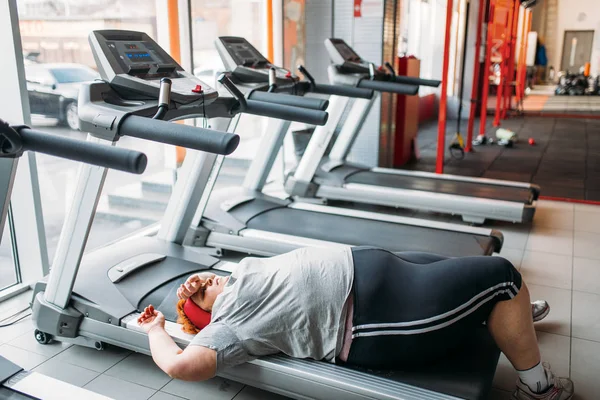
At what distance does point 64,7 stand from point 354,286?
290 cm

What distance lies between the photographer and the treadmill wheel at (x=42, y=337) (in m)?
2.63

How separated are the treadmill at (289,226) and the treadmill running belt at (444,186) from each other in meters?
0.79

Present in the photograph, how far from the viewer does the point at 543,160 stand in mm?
6742

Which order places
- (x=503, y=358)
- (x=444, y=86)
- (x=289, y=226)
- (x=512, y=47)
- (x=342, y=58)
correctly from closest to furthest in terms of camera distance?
1. (x=503, y=358)
2. (x=289, y=226)
3. (x=342, y=58)
4. (x=444, y=86)
5. (x=512, y=47)

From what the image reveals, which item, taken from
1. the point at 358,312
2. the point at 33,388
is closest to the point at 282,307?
the point at 358,312

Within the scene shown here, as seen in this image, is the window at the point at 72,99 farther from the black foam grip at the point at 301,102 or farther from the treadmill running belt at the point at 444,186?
the treadmill running belt at the point at 444,186

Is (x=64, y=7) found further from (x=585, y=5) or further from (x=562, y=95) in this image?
(x=585, y=5)

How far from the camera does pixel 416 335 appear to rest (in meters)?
1.89

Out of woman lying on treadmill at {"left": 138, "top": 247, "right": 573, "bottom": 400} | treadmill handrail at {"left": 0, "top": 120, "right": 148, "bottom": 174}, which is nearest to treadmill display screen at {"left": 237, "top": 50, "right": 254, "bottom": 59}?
woman lying on treadmill at {"left": 138, "top": 247, "right": 573, "bottom": 400}

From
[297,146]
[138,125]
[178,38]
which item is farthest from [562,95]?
[138,125]

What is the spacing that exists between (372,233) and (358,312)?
1803mm

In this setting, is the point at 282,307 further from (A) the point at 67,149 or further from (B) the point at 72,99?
(B) the point at 72,99

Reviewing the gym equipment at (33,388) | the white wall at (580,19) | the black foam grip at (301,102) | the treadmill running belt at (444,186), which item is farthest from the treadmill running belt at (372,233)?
the white wall at (580,19)

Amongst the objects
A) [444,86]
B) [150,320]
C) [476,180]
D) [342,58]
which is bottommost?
[476,180]
